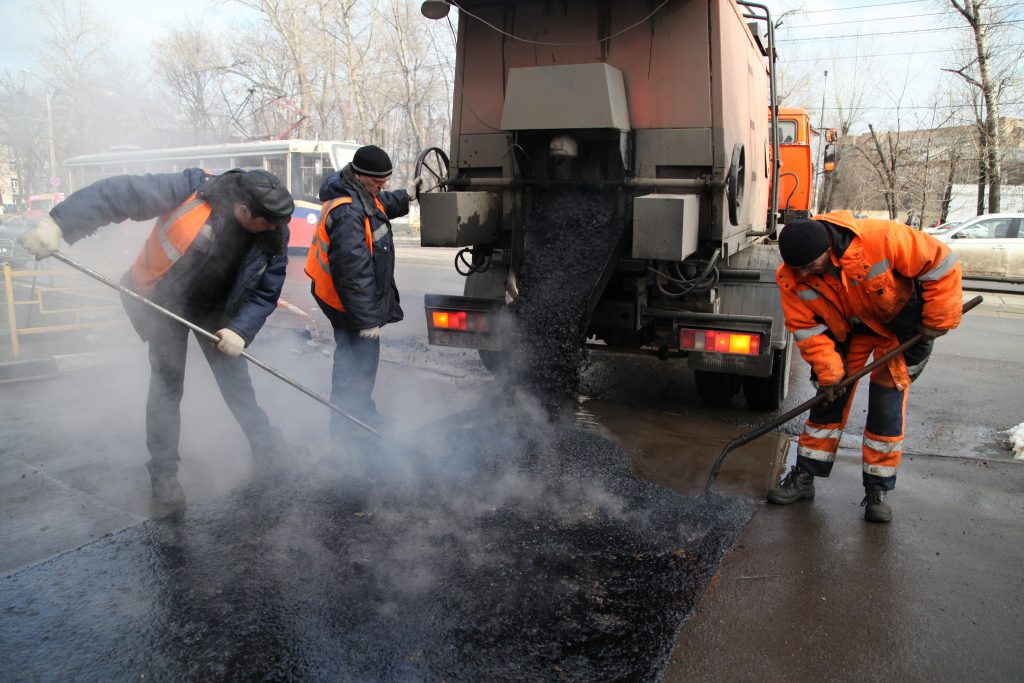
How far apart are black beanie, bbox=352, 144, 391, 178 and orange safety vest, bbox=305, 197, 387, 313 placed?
16cm

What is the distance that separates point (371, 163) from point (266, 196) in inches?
34.4

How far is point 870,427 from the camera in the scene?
319 cm

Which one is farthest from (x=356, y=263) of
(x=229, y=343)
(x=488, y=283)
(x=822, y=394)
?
(x=822, y=394)

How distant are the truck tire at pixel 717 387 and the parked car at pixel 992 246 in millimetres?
10085

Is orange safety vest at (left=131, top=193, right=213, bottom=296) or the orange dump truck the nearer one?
orange safety vest at (left=131, top=193, right=213, bottom=296)

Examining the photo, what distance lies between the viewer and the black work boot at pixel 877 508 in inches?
122

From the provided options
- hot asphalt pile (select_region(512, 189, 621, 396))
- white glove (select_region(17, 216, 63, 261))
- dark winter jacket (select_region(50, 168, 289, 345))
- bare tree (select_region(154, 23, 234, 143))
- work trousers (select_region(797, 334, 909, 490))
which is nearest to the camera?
white glove (select_region(17, 216, 63, 261))

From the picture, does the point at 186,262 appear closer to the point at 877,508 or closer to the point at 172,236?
the point at 172,236

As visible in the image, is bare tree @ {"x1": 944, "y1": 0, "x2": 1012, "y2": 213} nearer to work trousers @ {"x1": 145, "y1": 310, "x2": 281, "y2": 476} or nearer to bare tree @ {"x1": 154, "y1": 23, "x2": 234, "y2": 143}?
work trousers @ {"x1": 145, "y1": 310, "x2": 281, "y2": 476}

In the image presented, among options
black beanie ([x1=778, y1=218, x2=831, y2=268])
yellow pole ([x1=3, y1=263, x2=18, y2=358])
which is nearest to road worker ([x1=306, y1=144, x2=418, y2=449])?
black beanie ([x1=778, y1=218, x2=831, y2=268])

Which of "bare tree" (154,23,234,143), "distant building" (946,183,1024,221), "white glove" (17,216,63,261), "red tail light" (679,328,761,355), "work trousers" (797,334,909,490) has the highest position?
"bare tree" (154,23,234,143)

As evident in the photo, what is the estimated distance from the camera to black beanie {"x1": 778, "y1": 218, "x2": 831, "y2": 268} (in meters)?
2.92

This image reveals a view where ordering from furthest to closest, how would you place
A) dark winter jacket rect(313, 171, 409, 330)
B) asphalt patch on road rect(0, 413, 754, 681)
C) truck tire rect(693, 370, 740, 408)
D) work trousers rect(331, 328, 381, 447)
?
truck tire rect(693, 370, 740, 408)
work trousers rect(331, 328, 381, 447)
dark winter jacket rect(313, 171, 409, 330)
asphalt patch on road rect(0, 413, 754, 681)

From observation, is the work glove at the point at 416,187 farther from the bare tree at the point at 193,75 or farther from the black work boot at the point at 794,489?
the bare tree at the point at 193,75
